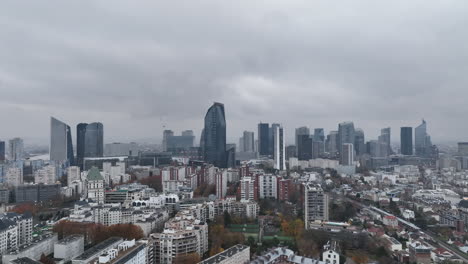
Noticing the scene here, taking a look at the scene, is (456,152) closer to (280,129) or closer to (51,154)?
(280,129)

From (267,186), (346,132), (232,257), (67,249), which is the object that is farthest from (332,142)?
(67,249)

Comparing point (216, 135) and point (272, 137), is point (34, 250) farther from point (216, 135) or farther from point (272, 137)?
point (272, 137)

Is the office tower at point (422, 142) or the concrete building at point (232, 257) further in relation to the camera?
the office tower at point (422, 142)

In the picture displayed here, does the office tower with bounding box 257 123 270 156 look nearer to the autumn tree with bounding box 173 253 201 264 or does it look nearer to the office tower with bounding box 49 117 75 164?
the office tower with bounding box 49 117 75 164

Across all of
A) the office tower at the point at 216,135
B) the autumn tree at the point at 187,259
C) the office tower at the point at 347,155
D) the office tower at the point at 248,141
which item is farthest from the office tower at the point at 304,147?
the autumn tree at the point at 187,259

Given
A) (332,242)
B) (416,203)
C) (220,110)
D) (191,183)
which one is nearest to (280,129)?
(220,110)

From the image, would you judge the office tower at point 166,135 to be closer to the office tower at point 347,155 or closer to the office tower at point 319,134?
the office tower at point 319,134

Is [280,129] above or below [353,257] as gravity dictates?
above
